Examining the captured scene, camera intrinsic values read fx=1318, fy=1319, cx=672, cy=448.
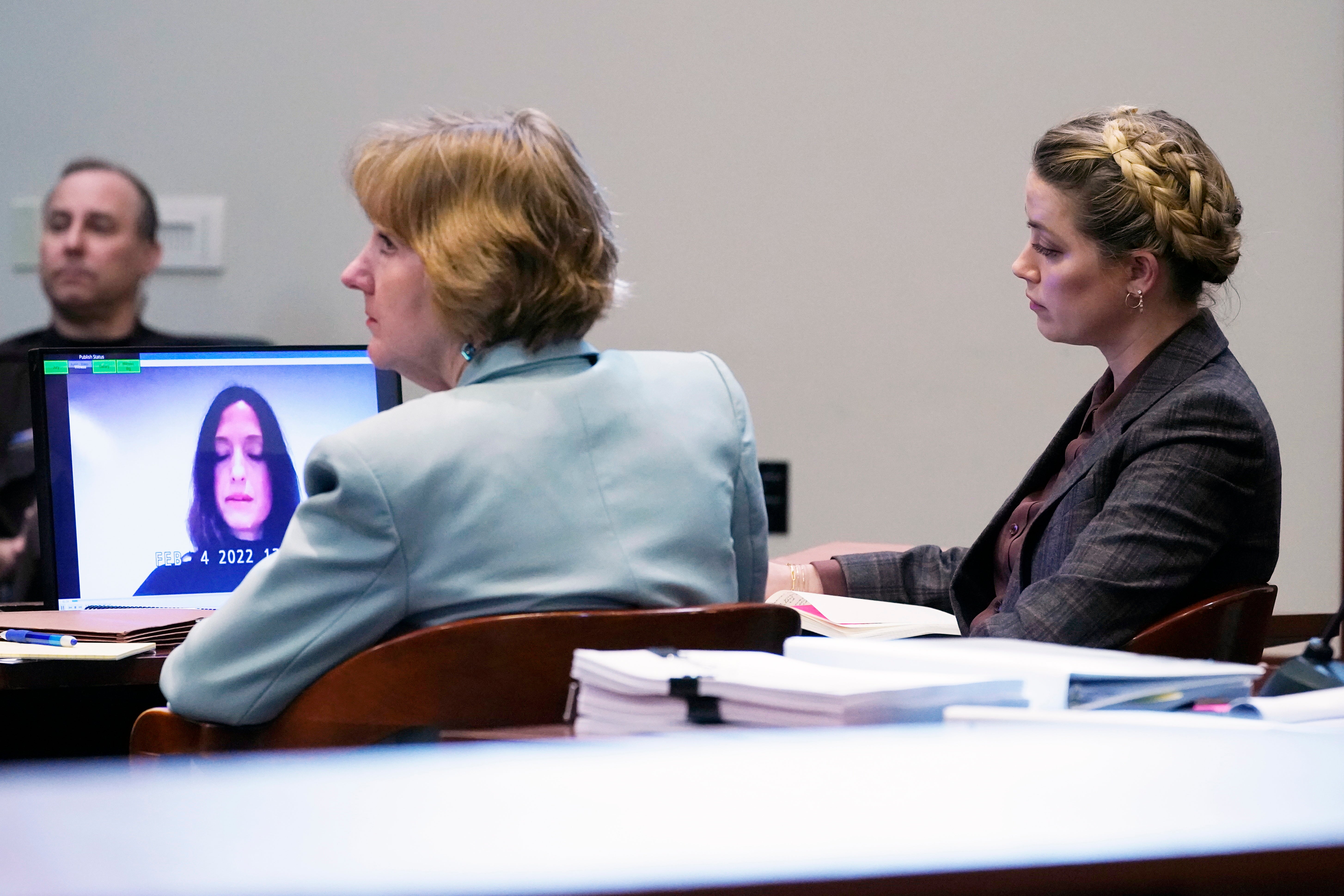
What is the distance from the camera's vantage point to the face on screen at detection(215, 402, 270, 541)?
1765 millimetres

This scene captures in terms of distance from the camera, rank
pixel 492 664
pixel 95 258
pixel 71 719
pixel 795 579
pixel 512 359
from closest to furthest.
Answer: pixel 492 664, pixel 512 359, pixel 71 719, pixel 795 579, pixel 95 258

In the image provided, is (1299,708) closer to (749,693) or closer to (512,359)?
(749,693)

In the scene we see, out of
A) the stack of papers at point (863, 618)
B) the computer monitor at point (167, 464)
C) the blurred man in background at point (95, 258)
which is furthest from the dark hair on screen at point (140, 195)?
the stack of papers at point (863, 618)

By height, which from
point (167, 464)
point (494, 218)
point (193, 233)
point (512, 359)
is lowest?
point (167, 464)

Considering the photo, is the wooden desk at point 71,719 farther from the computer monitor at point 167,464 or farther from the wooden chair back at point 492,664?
the wooden chair back at point 492,664

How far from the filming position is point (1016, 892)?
0.96 ft

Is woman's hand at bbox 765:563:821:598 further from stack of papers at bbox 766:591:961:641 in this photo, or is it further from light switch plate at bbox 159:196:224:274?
light switch plate at bbox 159:196:224:274

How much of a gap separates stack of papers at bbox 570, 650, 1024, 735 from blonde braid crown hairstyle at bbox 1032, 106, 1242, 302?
3.89ft

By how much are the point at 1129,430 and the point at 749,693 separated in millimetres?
1126

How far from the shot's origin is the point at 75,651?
139cm

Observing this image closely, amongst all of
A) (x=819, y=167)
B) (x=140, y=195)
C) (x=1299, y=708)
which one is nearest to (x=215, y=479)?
(x=1299, y=708)

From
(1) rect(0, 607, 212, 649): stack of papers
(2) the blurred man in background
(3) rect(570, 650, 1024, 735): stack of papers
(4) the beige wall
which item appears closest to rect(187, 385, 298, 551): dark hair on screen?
(1) rect(0, 607, 212, 649): stack of papers

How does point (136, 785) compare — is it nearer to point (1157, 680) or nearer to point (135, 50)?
point (1157, 680)

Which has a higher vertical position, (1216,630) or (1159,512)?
(1159,512)
